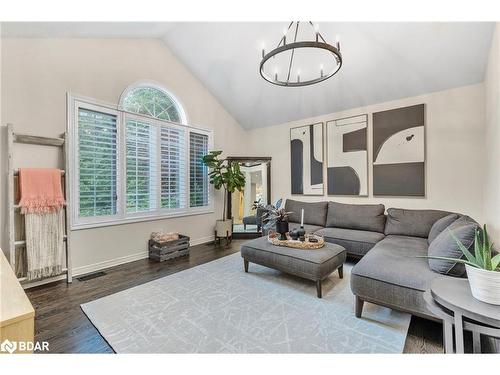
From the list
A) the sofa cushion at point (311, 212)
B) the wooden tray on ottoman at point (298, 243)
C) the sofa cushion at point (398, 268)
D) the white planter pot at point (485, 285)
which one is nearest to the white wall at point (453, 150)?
the sofa cushion at point (311, 212)

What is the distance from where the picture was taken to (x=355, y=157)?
408 centimetres

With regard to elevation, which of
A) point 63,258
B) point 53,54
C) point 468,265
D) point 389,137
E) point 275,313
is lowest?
point 275,313

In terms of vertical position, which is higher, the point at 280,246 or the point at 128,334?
the point at 280,246

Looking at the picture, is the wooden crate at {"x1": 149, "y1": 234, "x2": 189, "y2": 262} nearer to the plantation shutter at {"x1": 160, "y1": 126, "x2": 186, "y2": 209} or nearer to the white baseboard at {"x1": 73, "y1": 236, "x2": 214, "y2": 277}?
the white baseboard at {"x1": 73, "y1": 236, "x2": 214, "y2": 277}

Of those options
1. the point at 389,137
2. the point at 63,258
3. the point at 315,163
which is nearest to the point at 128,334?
the point at 63,258

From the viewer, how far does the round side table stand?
1.07 m

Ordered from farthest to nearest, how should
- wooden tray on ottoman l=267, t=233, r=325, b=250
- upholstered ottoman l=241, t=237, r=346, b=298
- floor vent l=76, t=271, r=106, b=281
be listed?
floor vent l=76, t=271, r=106, b=281
wooden tray on ottoman l=267, t=233, r=325, b=250
upholstered ottoman l=241, t=237, r=346, b=298

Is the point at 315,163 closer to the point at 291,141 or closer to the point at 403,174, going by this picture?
the point at 291,141

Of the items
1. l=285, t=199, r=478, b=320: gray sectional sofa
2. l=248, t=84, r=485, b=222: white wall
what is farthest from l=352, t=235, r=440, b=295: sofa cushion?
l=248, t=84, r=485, b=222: white wall

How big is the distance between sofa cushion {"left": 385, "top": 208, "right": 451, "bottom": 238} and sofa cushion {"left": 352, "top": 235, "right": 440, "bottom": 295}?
2.57 feet

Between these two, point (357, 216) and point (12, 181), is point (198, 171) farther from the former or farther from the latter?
point (357, 216)
